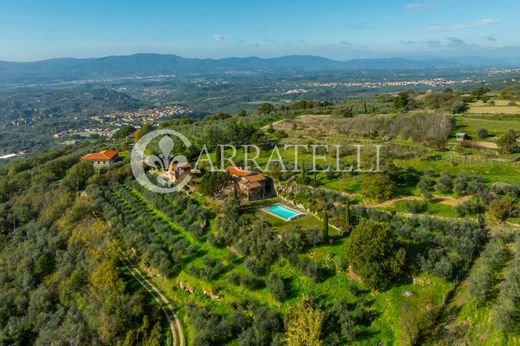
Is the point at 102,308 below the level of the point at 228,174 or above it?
below

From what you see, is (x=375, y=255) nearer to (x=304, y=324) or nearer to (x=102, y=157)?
(x=304, y=324)

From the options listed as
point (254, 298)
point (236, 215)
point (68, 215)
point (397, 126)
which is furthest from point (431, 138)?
point (68, 215)

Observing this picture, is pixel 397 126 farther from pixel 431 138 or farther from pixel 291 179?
pixel 291 179

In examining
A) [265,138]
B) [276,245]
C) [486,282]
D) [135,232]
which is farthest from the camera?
[265,138]

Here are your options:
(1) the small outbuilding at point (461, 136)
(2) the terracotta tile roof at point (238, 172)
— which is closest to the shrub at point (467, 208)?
(2) the terracotta tile roof at point (238, 172)

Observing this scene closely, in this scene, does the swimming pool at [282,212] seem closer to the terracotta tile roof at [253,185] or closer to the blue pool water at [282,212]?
the blue pool water at [282,212]

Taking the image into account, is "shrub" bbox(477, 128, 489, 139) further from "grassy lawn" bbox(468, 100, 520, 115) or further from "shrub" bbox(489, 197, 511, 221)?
"shrub" bbox(489, 197, 511, 221)

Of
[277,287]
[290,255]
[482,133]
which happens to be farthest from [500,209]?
[482,133]
